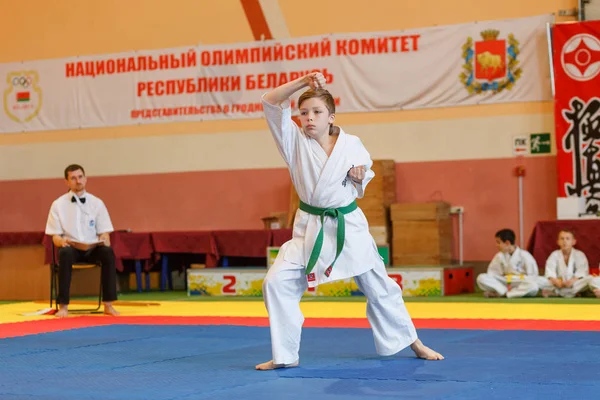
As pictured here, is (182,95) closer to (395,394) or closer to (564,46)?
(564,46)

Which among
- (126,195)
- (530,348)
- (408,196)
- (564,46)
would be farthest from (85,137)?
(530,348)

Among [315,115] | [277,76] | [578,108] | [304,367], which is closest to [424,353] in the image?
[304,367]

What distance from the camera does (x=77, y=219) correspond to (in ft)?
27.0

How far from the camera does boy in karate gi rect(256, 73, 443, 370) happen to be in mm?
4477

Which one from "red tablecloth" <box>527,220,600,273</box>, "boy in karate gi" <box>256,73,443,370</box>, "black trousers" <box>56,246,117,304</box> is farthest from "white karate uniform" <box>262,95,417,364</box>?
"red tablecloth" <box>527,220,600,273</box>

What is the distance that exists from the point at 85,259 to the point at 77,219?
367 millimetres

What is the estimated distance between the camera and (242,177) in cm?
1210

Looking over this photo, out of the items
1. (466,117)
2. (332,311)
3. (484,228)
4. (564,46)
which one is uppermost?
(564,46)

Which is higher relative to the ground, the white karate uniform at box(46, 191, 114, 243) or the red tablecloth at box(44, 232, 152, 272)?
the white karate uniform at box(46, 191, 114, 243)

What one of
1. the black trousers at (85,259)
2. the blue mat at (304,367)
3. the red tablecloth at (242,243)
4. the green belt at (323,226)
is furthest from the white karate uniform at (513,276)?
the green belt at (323,226)

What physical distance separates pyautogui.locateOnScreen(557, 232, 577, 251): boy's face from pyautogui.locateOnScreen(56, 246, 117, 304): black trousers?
434 cm

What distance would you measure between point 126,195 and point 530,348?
845 cm

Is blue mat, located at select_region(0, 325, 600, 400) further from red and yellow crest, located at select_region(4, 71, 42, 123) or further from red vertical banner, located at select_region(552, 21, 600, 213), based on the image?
red and yellow crest, located at select_region(4, 71, 42, 123)

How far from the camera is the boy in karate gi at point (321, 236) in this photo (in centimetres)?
448
